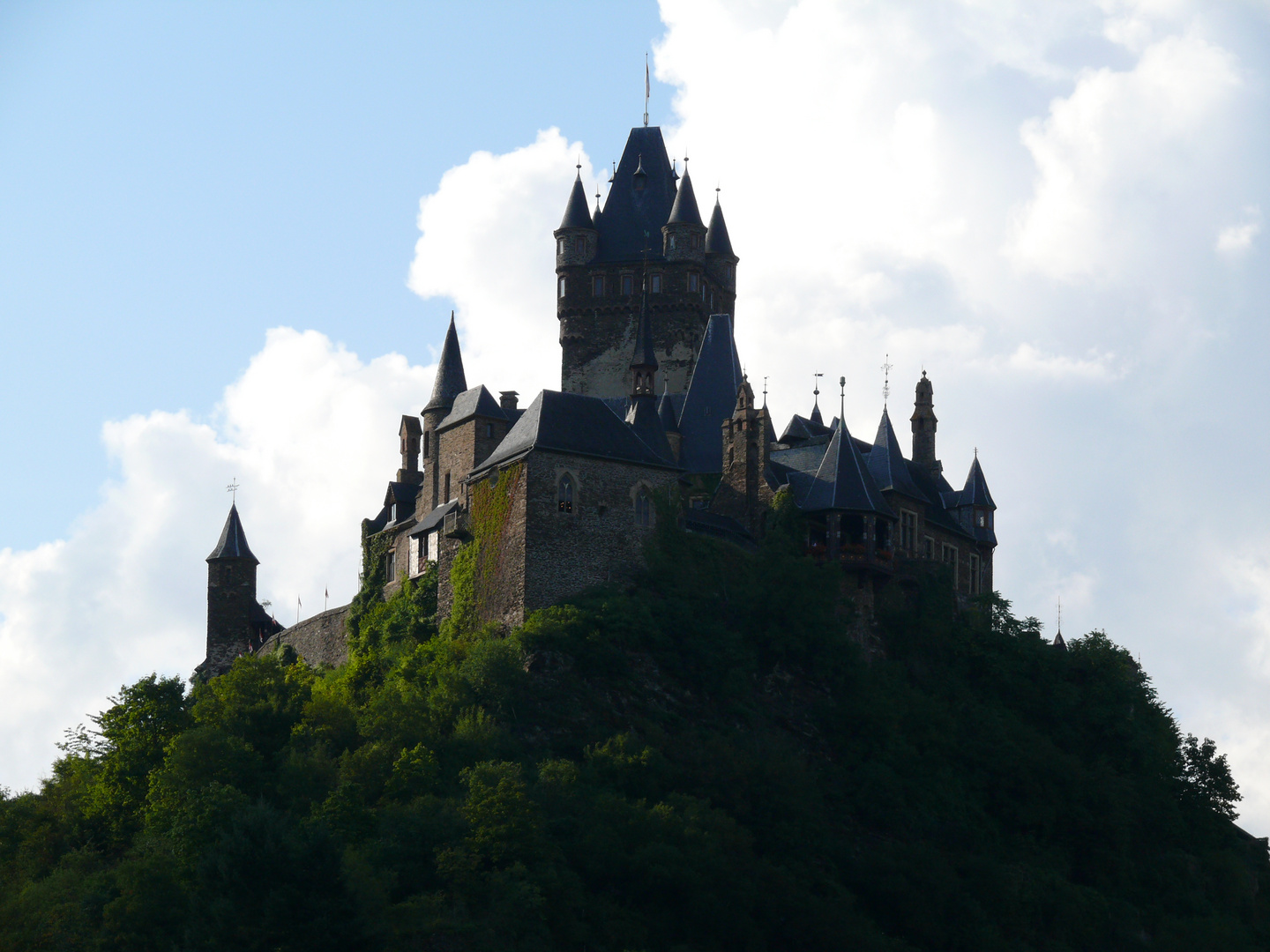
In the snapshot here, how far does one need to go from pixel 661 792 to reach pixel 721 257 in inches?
1460

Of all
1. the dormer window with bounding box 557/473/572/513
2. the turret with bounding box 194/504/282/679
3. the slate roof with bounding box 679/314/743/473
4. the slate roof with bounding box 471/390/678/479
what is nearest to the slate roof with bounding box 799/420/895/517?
the slate roof with bounding box 679/314/743/473

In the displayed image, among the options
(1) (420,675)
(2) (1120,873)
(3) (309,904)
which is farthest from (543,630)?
(2) (1120,873)

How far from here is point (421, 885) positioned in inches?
2509

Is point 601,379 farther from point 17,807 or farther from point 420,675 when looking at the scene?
point 17,807

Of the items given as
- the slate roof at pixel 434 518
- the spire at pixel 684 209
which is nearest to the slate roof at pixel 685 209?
the spire at pixel 684 209

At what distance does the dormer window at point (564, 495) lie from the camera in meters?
76.3

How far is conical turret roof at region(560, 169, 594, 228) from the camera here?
10106 centimetres

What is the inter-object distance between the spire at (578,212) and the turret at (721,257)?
5.46 meters

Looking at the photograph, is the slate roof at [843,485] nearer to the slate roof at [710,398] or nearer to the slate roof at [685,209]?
the slate roof at [710,398]

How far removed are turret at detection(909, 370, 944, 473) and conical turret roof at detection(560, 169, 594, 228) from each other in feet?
54.5

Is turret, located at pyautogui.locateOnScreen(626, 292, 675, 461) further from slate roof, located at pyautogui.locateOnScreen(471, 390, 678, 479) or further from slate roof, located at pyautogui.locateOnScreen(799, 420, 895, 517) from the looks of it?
slate roof, located at pyautogui.locateOnScreen(799, 420, 895, 517)

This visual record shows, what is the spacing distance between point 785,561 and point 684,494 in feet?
19.1

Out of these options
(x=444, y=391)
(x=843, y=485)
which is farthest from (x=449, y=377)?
(x=843, y=485)

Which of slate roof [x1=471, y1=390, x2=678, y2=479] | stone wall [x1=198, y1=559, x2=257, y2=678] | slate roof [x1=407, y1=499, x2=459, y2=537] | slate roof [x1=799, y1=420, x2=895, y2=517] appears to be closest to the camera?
slate roof [x1=471, y1=390, x2=678, y2=479]
